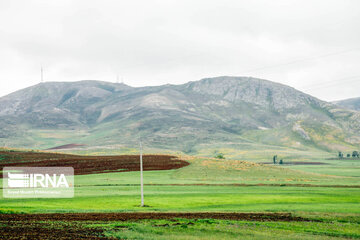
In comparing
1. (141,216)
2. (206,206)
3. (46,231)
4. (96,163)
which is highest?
(96,163)

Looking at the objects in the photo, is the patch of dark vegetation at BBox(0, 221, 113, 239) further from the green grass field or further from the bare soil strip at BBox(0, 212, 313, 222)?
the bare soil strip at BBox(0, 212, 313, 222)

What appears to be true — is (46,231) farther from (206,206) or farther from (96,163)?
(96,163)

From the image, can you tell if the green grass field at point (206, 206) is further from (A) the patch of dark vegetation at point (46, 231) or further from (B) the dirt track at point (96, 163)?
(B) the dirt track at point (96, 163)

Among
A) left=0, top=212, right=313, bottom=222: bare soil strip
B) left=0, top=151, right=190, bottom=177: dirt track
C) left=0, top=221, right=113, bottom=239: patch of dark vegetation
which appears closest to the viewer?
left=0, top=221, right=113, bottom=239: patch of dark vegetation

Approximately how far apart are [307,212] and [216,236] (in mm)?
16519

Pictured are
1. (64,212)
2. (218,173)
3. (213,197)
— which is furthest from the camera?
(218,173)

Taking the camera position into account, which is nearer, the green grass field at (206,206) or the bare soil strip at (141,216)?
the green grass field at (206,206)

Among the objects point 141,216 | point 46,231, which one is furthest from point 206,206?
point 46,231

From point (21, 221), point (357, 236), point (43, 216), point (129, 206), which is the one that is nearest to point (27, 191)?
point (129, 206)

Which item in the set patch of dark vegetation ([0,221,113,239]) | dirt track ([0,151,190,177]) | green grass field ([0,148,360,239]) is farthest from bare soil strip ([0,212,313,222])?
dirt track ([0,151,190,177])

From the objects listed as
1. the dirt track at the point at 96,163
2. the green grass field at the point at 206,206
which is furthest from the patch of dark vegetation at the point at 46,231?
the dirt track at the point at 96,163

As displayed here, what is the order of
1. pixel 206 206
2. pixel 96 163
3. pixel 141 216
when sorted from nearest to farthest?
pixel 141 216, pixel 206 206, pixel 96 163

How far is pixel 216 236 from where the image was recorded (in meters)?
28.4

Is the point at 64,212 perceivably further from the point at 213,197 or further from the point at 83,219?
the point at 213,197
